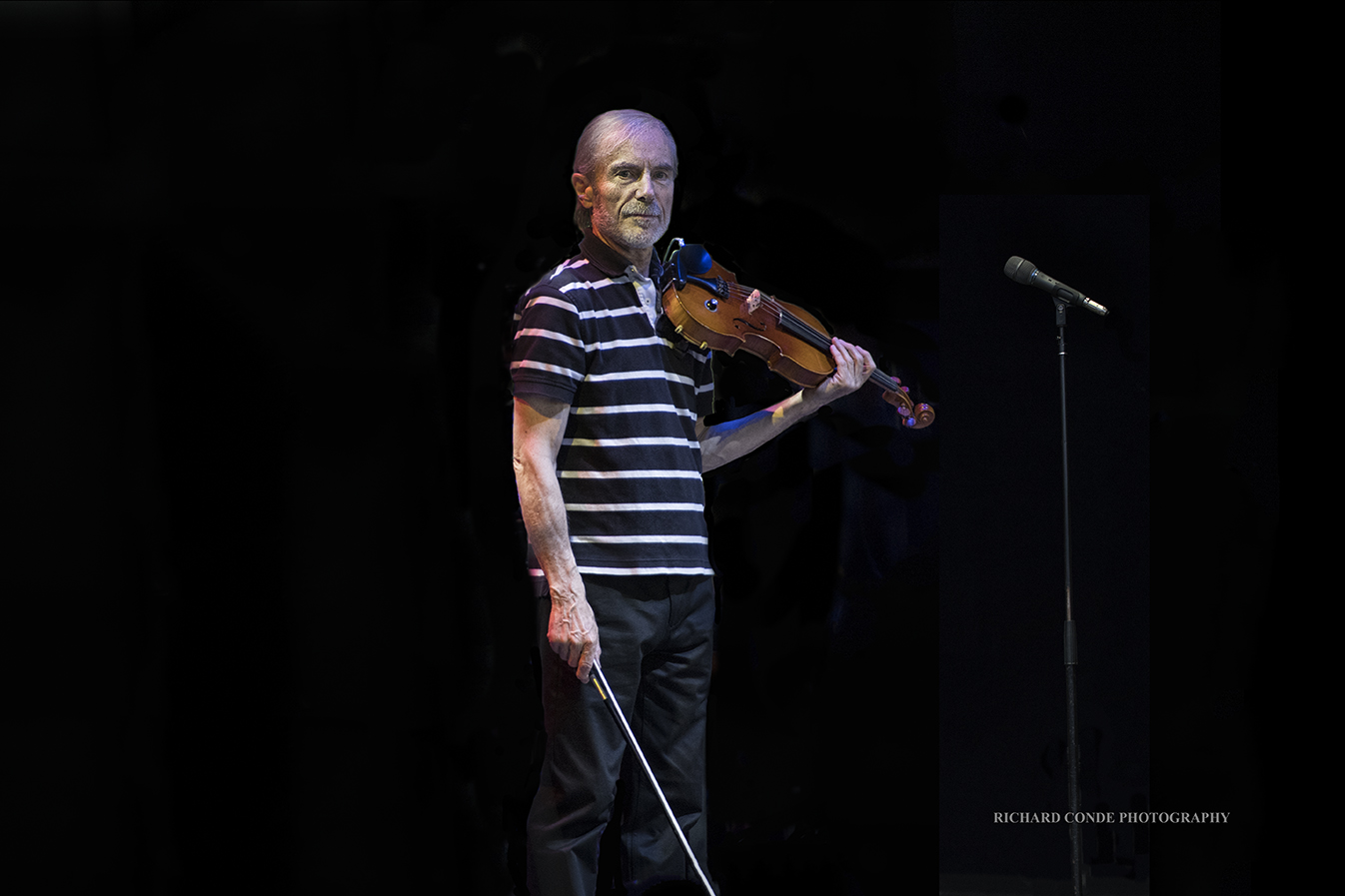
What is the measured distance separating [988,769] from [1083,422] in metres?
0.96

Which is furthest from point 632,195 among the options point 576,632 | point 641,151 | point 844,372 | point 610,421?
point 576,632

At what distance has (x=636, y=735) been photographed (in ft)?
9.13

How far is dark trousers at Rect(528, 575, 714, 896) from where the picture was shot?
2.63m

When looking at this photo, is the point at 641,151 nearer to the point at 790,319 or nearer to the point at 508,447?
the point at 790,319

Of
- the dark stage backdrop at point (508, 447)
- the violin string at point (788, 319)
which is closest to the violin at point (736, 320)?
the violin string at point (788, 319)

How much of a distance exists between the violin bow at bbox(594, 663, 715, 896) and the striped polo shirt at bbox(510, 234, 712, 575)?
24 cm

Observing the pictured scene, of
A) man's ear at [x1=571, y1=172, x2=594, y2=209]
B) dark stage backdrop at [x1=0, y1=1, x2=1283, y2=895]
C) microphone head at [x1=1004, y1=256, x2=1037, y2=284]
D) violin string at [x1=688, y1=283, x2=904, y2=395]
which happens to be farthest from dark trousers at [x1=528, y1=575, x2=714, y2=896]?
microphone head at [x1=1004, y1=256, x2=1037, y2=284]

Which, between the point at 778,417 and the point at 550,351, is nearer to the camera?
the point at 550,351

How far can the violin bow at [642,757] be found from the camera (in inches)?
101

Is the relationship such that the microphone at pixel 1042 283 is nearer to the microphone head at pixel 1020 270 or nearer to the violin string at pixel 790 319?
the microphone head at pixel 1020 270

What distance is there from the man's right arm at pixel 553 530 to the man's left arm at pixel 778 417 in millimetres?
458

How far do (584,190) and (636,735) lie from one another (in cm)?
126

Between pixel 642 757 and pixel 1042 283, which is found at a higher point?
pixel 1042 283

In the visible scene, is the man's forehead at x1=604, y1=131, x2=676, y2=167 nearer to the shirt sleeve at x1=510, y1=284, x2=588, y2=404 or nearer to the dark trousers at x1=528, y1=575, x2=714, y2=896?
the shirt sleeve at x1=510, y1=284, x2=588, y2=404
